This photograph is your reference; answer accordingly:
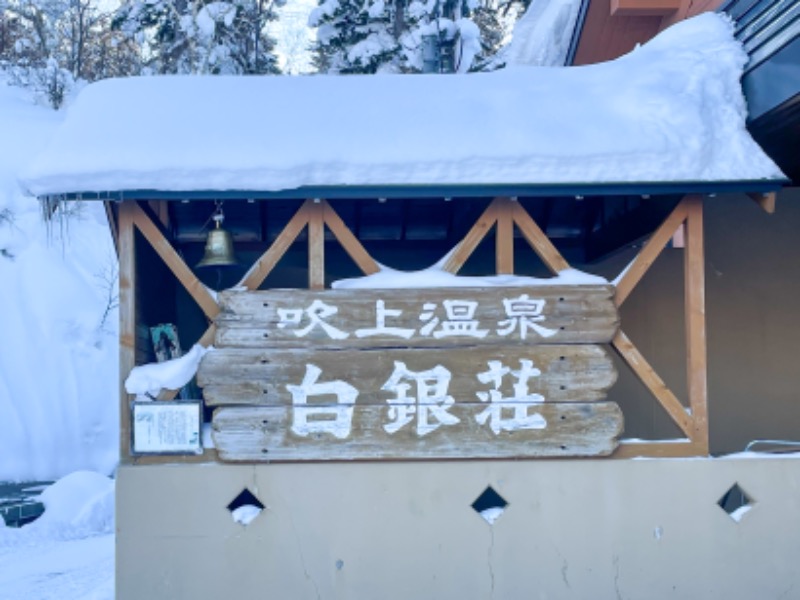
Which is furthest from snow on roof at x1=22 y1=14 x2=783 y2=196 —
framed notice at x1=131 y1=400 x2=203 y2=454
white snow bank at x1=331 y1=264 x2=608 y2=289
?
framed notice at x1=131 y1=400 x2=203 y2=454

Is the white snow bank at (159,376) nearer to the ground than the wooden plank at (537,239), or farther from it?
nearer to the ground

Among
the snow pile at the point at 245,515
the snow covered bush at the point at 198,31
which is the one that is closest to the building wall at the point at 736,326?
the snow pile at the point at 245,515

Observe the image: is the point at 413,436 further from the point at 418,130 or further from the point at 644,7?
the point at 644,7

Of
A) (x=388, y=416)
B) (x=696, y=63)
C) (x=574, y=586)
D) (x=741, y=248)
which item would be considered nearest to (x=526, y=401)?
(x=388, y=416)

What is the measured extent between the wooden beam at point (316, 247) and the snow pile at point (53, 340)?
8.42 m

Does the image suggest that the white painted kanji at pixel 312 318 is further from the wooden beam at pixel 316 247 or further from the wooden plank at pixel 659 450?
the wooden plank at pixel 659 450

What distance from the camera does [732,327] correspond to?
7.39 metres

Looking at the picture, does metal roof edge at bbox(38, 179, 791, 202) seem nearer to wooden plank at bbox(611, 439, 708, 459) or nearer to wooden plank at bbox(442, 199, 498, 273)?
wooden plank at bbox(442, 199, 498, 273)

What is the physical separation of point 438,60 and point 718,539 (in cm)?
1082

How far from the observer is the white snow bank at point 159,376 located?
5188 mm

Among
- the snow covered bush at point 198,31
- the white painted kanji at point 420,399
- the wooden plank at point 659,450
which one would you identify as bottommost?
the wooden plank at point 659,450

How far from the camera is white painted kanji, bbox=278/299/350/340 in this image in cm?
525

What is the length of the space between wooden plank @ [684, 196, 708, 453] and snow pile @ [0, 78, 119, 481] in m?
10.1

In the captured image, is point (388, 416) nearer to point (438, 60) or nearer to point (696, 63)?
point (696, 63)
